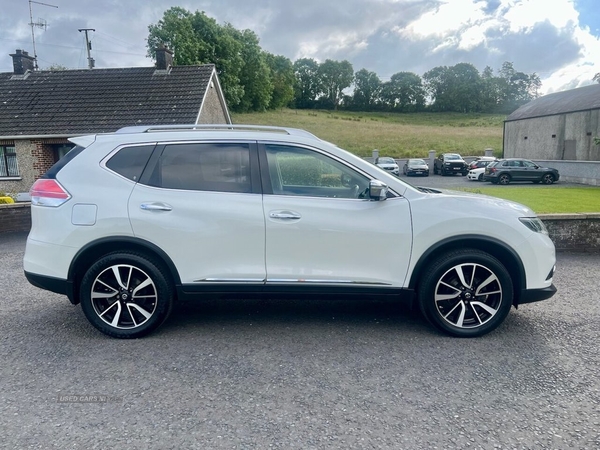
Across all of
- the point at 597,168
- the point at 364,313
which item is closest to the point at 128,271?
the point at 364,313

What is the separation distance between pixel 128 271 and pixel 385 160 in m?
28.8

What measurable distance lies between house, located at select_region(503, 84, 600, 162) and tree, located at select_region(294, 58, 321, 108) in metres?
54.0

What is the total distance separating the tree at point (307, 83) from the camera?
83369 millimetres

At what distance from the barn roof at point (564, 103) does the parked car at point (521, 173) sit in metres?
6.02

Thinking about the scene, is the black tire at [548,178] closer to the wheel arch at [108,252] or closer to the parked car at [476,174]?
the parked car at [476,174]

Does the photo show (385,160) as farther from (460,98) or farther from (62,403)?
(460,98)

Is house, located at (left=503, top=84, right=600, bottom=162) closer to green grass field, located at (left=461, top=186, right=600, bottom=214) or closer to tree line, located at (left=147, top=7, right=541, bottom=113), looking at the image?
green grass field, located at (left=461, top=186, right=600, bottom=214)

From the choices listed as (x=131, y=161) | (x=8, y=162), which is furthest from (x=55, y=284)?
(x=8, y=162)

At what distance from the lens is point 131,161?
363cm

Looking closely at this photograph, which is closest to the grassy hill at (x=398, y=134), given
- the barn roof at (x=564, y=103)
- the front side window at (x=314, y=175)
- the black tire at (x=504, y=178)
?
the barn roof at (x=564, y=103)

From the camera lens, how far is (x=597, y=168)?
70.7 feet

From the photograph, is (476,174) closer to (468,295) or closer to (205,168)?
(468,295)

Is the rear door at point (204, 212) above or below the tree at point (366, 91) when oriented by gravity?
below

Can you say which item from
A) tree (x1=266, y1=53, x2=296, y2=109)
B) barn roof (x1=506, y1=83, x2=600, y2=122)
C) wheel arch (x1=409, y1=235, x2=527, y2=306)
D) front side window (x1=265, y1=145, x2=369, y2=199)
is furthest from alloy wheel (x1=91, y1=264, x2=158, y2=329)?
tree (x1=266, y1=53, x2=296, y2=109)
